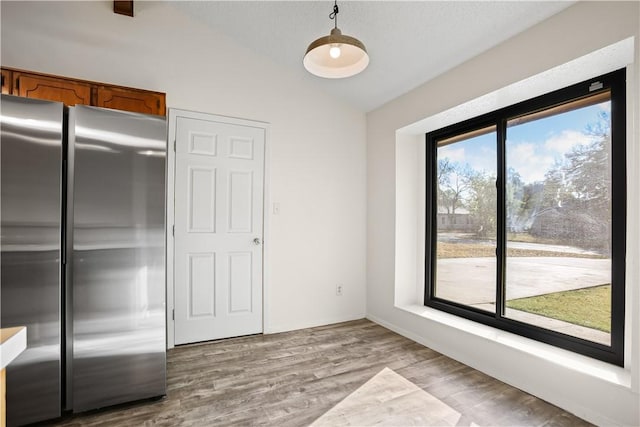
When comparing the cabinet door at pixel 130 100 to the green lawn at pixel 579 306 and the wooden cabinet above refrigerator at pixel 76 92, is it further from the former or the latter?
the green lawn at pixel 579 306

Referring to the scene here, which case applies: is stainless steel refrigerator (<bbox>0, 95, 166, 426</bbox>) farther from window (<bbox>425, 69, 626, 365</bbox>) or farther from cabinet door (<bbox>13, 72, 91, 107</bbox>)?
window (<bbox>425, 69, 626, 365</bbox>)

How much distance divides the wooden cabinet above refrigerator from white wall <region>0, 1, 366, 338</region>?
0.40 meters

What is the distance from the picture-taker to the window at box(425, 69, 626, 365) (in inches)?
85.5

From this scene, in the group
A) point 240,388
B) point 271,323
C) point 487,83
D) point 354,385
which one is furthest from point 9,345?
point 487,83

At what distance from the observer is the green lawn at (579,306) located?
2199 millimetres

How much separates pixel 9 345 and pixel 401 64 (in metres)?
3.24

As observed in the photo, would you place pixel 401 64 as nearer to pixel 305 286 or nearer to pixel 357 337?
pixel 305 286

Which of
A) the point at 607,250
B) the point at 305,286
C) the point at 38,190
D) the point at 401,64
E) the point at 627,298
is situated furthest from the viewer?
the point at 305,286

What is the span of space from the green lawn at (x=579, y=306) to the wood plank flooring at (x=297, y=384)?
2.10 ft

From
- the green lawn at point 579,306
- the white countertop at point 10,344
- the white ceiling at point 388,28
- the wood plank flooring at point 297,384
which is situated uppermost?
the white ceiling at point 388,28

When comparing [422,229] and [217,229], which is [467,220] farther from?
[217,229]

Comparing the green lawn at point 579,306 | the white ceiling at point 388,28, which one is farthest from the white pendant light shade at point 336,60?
the green lawn at point 579,306

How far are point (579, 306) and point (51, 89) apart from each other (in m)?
4.19

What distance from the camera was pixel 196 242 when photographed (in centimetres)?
318
